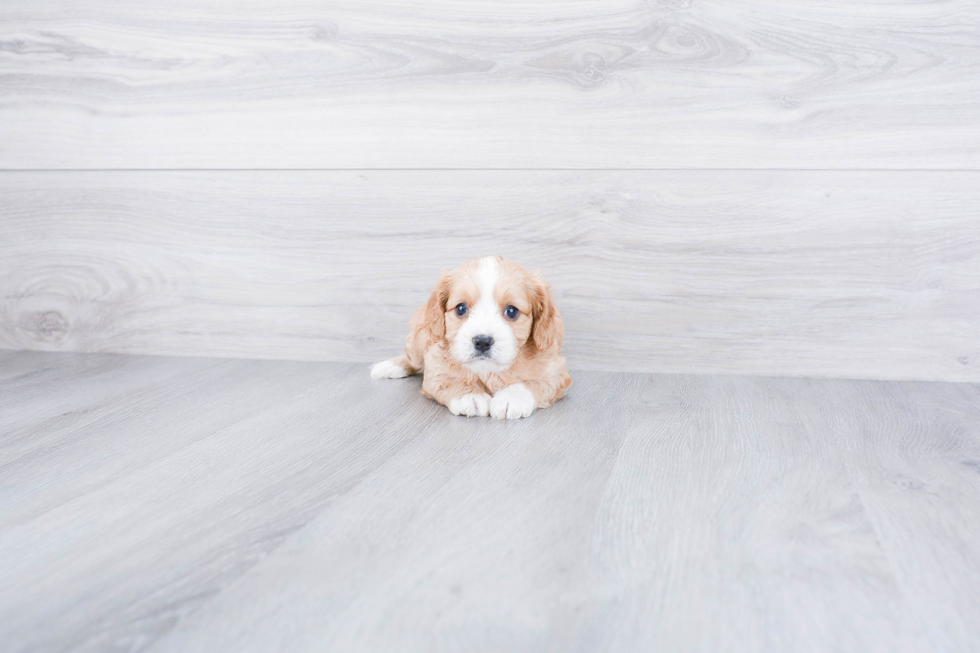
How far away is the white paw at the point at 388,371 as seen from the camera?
60.8 inches

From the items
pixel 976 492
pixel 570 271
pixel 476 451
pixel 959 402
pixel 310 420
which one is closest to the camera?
pixel 976 492

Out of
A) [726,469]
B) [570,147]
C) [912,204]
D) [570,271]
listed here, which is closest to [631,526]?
[726,469]

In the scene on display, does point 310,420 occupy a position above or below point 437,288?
below

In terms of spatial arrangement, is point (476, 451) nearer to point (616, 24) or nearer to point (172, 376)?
point (172, 376)

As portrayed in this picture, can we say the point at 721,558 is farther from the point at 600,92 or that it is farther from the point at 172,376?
the point at 172,376

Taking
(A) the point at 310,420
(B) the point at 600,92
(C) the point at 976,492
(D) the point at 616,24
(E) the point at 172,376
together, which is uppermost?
(D) the point at 616,24

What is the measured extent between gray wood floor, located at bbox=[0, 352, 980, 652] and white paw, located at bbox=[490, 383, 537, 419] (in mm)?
38

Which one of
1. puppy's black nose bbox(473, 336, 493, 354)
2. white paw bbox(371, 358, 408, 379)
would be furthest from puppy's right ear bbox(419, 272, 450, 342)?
white paw bbox(371, 358, 408, 379)

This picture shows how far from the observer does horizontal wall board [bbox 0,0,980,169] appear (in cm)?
146

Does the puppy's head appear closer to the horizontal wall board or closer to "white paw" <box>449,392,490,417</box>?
"white paw" <box>449,392,490,417</box>

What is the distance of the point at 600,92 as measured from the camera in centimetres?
154

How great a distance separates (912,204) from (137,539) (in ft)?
5.09

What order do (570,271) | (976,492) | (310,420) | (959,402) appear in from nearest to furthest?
1. (976,492)
2. (310,420)
3. (959,402)
4. (570,271)

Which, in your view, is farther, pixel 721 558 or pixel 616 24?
pixel 616 24
